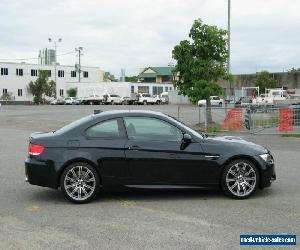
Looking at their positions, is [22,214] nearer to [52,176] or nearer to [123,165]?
[52,176]

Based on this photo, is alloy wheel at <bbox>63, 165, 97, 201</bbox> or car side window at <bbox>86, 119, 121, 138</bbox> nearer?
alloy wheel at <bbox>63, 165, 97, 201</bbox>

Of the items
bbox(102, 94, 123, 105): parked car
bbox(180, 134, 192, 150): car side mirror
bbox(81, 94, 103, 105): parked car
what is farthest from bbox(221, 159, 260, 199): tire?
bbox(81, 94, 103, 105): parked car

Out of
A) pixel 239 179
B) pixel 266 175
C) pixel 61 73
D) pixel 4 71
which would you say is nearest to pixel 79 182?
pixel 239 179

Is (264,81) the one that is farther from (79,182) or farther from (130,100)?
(79,182)

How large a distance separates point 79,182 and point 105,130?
925 mm

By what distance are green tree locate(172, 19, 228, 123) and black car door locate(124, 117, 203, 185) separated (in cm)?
1600

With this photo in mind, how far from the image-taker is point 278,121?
67.4ft

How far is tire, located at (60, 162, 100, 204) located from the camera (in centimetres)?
788

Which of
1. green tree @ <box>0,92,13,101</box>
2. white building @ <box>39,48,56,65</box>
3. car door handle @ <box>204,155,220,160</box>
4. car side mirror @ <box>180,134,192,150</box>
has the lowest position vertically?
car door handle @ <box>204,155,220,160</box>

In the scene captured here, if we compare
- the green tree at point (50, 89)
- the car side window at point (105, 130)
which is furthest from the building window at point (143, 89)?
the car side window at point (105, 130)

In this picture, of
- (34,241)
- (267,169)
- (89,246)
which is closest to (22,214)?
(34,241)

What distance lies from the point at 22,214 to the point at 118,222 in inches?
58.9

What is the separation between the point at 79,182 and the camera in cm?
789

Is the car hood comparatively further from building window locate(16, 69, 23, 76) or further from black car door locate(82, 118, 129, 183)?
building window locate(16, 69, 23, 76)
